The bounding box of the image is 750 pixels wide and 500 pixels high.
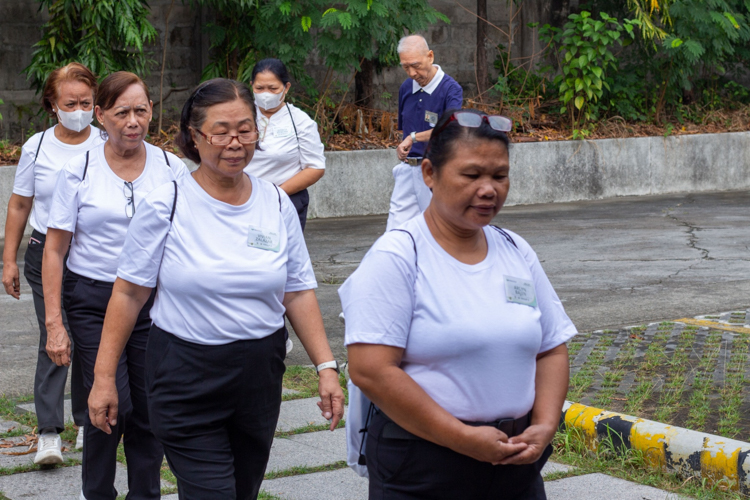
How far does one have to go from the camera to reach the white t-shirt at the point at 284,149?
19.0 feet

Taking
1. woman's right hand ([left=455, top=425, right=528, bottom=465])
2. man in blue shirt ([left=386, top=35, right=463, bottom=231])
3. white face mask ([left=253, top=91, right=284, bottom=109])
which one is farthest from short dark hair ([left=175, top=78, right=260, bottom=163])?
man in blue shirt ([left=386, top=35, right=463, bottom=231])

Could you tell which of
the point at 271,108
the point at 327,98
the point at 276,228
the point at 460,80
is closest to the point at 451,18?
the point at 460,80

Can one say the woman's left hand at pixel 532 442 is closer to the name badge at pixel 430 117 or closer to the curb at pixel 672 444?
the curb at pixel 672 444

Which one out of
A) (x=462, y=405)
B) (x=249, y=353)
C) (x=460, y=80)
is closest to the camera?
(x=462, y=405)

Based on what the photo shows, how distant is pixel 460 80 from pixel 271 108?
416 inches

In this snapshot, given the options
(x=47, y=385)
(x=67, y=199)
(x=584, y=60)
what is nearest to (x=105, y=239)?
(x=67, y=199)

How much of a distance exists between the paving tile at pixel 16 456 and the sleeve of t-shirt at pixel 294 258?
6.56ft

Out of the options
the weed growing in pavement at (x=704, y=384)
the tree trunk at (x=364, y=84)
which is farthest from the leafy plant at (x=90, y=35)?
the weed growing in pavement at (x=704, y=384)

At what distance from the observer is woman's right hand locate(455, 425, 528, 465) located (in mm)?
2203

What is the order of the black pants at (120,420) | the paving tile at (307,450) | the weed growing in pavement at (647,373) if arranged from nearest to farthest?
the black pants at (120,420)
the paving tile at (307,450)
the weed growing in pavement at (647,373)

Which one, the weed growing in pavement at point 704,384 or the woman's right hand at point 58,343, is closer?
the woman's right hand at point 58,343

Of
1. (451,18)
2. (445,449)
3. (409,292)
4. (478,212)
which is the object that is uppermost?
(451,18)

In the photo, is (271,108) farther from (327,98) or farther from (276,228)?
(327,98)

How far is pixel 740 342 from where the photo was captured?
6.17m
